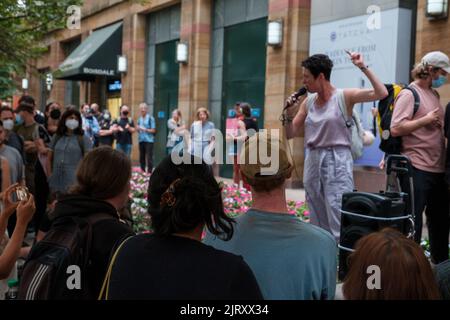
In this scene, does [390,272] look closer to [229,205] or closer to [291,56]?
[229,205]

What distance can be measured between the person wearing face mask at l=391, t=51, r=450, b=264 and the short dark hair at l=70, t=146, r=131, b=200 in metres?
2.91

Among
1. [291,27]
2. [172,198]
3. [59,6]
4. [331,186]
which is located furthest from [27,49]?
[172,198]

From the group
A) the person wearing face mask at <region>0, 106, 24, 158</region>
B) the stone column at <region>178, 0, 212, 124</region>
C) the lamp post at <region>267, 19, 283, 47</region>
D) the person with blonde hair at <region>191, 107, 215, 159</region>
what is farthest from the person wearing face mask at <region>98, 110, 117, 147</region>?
the person wearing face mask at <region>0, 106, 24, 158</region>

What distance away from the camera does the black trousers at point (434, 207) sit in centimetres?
491

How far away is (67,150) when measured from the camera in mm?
6535

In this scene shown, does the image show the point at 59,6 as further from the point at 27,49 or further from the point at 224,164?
→ the point at 224,164

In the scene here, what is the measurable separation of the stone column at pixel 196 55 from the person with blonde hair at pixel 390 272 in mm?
14567

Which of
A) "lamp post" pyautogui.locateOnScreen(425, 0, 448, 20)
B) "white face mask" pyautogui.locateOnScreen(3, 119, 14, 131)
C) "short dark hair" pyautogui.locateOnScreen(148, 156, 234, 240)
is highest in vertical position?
"lamp post" pyautogui.locateOnScreen(425, 0, 448, 20)

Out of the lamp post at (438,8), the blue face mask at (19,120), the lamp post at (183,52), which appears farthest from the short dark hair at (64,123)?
the lamp post at (183,52)

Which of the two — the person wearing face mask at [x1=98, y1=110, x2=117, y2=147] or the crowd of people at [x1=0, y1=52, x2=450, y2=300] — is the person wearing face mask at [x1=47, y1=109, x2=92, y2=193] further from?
the person wearing face mask at [x1=98, y1=110, x2=117, y2=147]

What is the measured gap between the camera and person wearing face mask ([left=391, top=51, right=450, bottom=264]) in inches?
193

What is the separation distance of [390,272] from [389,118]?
3.62 m
